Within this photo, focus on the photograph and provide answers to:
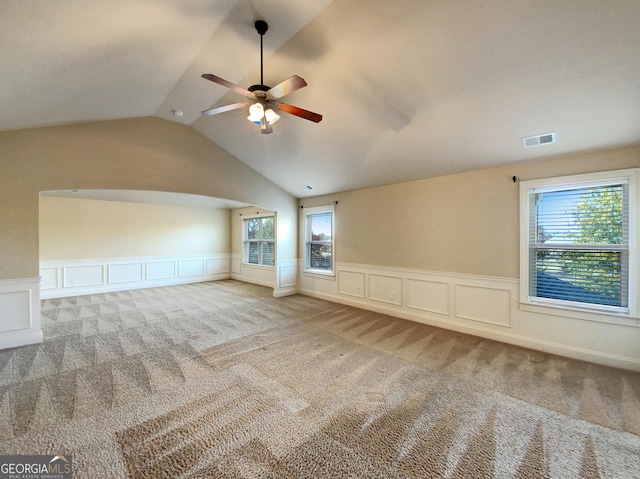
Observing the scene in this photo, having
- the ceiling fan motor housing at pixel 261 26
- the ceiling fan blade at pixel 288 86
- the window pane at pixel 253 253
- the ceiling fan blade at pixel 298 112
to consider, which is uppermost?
the ceiling fan motor housing at pixel 261 26

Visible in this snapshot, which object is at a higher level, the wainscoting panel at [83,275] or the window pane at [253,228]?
the window pane at [253,228]

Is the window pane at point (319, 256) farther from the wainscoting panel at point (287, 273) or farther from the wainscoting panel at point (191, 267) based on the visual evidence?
the wainscoting panel at point (191, 267)

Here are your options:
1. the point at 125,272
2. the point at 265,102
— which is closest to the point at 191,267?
the point at 125,272

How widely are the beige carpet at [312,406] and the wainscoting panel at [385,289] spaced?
915mm

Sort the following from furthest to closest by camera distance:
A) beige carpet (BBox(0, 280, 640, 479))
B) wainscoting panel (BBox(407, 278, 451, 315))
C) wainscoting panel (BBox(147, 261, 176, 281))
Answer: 1. wainscoting panel (BBox(147, 261, 176, 281))
2. wainscoting panel (BBox(407, 278, 451, 315))
3. beige carpet (BBox(0, 280, 640, 479))

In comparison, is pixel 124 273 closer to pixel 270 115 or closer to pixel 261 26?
pixel 270 115

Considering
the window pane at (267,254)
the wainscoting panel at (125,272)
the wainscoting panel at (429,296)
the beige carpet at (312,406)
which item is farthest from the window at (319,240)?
the wainscoting panel at (125,272)

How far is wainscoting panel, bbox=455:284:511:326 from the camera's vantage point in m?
3.56

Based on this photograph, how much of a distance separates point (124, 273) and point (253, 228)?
3462 mm

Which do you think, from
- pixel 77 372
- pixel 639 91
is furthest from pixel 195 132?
pixel 639 91

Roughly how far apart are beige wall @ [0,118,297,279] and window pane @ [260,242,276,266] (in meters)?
2.55

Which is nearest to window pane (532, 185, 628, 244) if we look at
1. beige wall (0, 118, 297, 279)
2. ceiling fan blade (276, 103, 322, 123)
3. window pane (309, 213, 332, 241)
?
ceiling fan blade (276, 103, 322, 123)

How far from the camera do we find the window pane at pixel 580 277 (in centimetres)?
294

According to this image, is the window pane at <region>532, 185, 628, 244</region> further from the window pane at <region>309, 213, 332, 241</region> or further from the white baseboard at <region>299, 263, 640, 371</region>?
the window pane at <region>309, 213, 332, 241</region>
